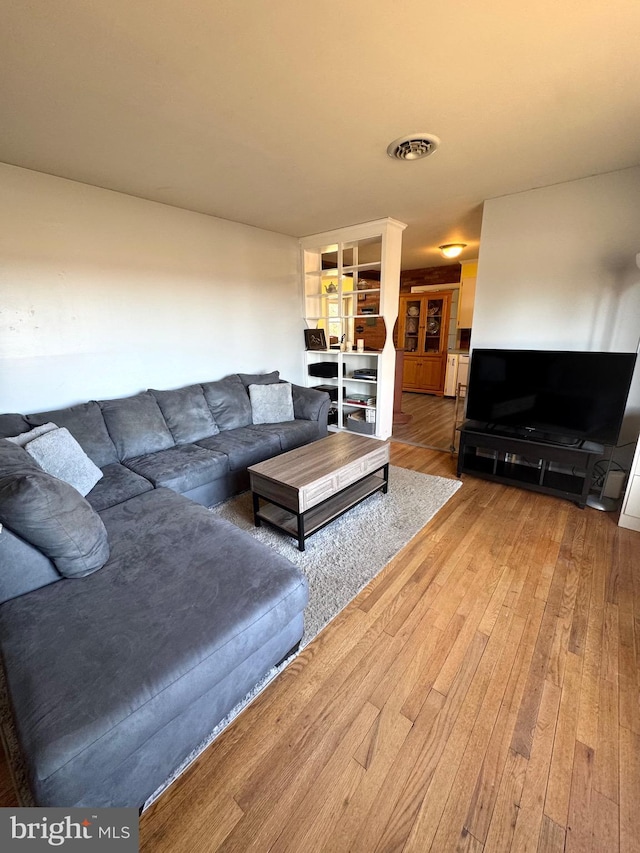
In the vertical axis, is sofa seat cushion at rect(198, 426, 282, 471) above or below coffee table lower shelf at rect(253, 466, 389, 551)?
above

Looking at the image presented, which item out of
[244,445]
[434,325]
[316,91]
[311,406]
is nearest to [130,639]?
[244,445]

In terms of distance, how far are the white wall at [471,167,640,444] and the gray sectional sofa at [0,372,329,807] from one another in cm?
295

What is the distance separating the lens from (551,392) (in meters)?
2.77

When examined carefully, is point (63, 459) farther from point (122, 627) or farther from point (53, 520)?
point (122, 627)

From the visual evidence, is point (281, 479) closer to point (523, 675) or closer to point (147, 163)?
point (523, 675)

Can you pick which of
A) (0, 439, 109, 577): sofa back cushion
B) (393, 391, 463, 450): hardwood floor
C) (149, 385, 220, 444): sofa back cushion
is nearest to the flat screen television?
(393, 391, 463, 450): hardwood floor

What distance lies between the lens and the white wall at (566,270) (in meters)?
2.59

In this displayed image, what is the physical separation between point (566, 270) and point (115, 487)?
3.77 meters

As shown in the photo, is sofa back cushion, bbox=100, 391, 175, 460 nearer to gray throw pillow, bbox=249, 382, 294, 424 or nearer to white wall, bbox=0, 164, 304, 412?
white wall, bbox=0, 164, 304, 412

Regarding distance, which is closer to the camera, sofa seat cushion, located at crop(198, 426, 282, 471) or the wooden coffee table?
the wooden coffee table

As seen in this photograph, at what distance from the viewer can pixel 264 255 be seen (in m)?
4.10

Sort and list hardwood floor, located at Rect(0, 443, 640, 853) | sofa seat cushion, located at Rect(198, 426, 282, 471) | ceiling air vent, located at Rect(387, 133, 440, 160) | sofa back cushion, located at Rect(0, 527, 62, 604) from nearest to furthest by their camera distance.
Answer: hardwood floor, located at Rect(0, 443, 640, 853) < sofa back cushion, located at Rect(0, 527, 62, 604) < ceiling air vent, located at Rect(387, 133, 440, 160) < sofa seat cushion, located at Rect(198, 426, 282, 471)

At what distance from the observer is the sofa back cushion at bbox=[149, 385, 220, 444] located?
300cm

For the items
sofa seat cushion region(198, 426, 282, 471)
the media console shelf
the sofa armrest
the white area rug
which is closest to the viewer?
the white area rug
